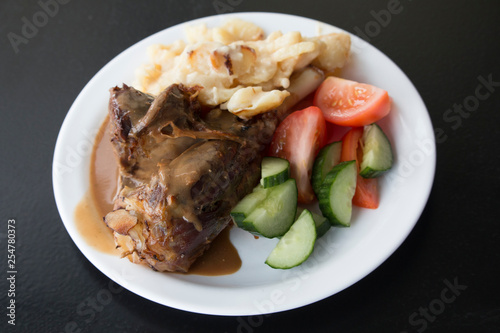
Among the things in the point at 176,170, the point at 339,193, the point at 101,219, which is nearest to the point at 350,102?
the point at 339,193

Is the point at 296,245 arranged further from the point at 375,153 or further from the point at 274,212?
the point at 375,153

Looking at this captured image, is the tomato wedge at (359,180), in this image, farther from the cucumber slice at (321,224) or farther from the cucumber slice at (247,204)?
the cucumber slice at (247,204)

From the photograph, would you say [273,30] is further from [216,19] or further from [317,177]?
[317,177]

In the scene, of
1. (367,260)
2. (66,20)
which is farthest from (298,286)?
(66,20)

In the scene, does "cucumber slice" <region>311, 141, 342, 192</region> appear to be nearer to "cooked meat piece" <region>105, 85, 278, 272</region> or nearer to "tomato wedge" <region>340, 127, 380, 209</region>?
"tomato wedge" <region>340, 127, 380, 209</region>

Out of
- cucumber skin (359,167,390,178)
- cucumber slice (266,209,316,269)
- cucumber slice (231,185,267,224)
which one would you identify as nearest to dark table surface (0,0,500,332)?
cucumber slice (266,209,316,269)
